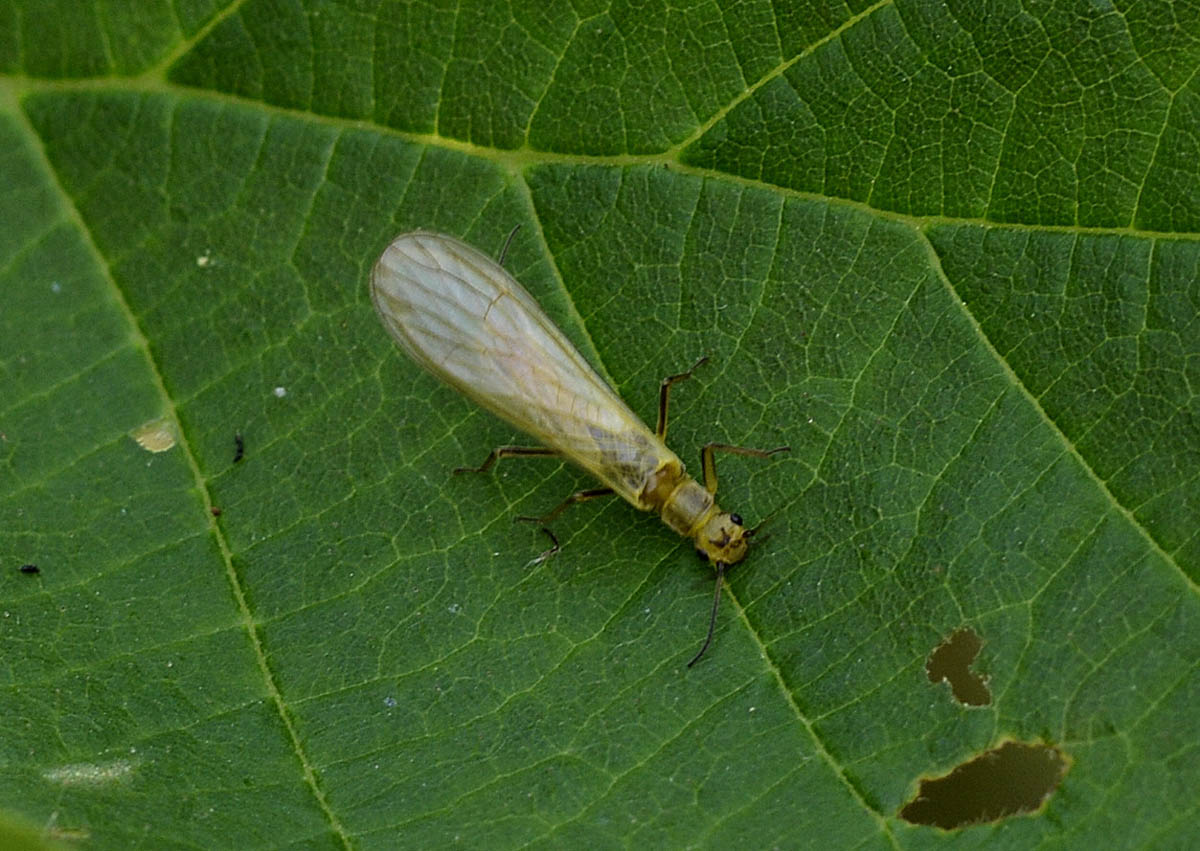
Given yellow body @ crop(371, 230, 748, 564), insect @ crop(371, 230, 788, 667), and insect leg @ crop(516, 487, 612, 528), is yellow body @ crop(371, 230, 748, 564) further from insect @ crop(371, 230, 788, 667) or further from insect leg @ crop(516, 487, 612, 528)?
insect leg @ crop(516, 487, 612, 528)

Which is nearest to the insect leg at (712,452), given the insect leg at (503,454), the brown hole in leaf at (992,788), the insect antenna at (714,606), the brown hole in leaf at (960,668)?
the insect antenna at (714,606)

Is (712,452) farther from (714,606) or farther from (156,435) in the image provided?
(156,435)

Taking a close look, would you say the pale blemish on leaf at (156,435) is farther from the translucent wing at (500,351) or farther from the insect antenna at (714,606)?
the insect antenna at (714,606)

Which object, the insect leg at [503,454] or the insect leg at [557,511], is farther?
the insect leg at [503,454]

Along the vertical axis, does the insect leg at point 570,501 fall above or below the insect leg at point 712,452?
below

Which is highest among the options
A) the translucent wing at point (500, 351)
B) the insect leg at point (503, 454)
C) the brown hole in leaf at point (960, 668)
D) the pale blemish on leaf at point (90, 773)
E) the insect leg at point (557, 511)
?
the translucent wing at point (500, 351)

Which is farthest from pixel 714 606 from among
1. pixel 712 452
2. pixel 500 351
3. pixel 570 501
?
pixel 500 351

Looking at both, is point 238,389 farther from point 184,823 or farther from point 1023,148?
point 1023,148
